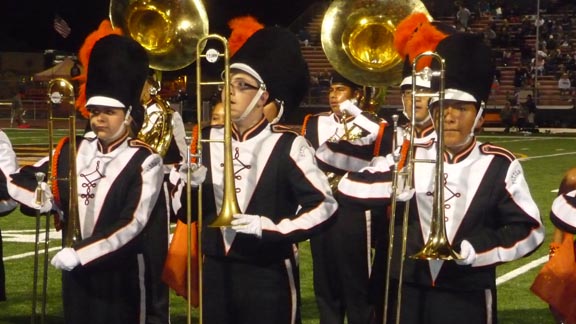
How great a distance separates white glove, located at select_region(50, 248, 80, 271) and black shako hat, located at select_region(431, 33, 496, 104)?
1686mm

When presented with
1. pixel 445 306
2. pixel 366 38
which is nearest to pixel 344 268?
pixel 366 38

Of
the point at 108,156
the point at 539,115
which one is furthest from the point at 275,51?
the point at 539,115

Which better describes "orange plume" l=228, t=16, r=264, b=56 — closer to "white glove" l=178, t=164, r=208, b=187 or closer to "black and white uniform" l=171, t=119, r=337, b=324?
"black and white uniform" l=171, t=119, r=337, b=324

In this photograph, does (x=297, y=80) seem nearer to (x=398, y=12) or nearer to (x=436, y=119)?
(x=436, y=119)

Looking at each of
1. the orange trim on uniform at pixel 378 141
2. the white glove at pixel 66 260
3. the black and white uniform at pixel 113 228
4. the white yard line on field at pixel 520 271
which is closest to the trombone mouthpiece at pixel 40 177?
the black and white uniform at pixel 113 228

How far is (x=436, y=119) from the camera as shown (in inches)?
192

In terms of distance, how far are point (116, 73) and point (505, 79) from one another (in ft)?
110

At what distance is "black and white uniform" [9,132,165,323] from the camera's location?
5234 millimetres

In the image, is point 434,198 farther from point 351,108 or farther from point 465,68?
point 351,108

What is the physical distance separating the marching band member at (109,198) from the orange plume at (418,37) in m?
1.23

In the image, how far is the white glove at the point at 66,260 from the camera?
5.07m

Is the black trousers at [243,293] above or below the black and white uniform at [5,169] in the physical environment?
below

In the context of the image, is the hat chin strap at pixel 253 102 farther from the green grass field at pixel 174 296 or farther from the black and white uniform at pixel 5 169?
the black and white uniform at pixel 5 169

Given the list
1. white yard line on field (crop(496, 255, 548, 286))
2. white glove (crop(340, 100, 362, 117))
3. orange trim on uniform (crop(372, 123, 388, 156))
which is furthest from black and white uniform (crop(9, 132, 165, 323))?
white yard line on field (crop(496, 255, 548, 286))
